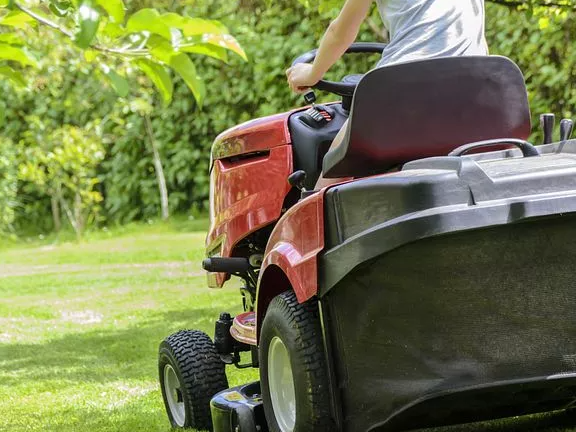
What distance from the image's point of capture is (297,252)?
2938 millimetres

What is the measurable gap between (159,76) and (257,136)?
878mm

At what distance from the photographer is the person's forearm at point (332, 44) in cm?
300

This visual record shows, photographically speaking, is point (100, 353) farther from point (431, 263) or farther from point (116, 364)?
point (431, 263)

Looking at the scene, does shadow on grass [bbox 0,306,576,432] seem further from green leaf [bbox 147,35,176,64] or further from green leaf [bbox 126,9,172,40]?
green leaf [bbox 126,9,172,40]

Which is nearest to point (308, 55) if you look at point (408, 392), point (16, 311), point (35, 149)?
point (408, 392)

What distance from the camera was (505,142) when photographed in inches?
109

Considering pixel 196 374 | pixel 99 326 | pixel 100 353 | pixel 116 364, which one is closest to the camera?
pixel 196 374

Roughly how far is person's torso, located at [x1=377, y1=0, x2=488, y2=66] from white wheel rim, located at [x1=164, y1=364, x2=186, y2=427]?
1712 mm

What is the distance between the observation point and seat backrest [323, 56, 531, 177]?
2.73m

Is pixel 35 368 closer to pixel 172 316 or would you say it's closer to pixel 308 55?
pixel 172 316

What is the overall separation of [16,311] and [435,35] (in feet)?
22.6

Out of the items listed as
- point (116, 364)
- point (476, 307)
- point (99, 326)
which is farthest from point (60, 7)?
point (99, 326)

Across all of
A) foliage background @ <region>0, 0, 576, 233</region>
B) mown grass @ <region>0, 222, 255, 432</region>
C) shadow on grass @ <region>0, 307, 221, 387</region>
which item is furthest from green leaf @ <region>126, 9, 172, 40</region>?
foliage background @ <region>0, 0, 576, 233</region>

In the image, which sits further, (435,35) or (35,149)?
(35,149)
